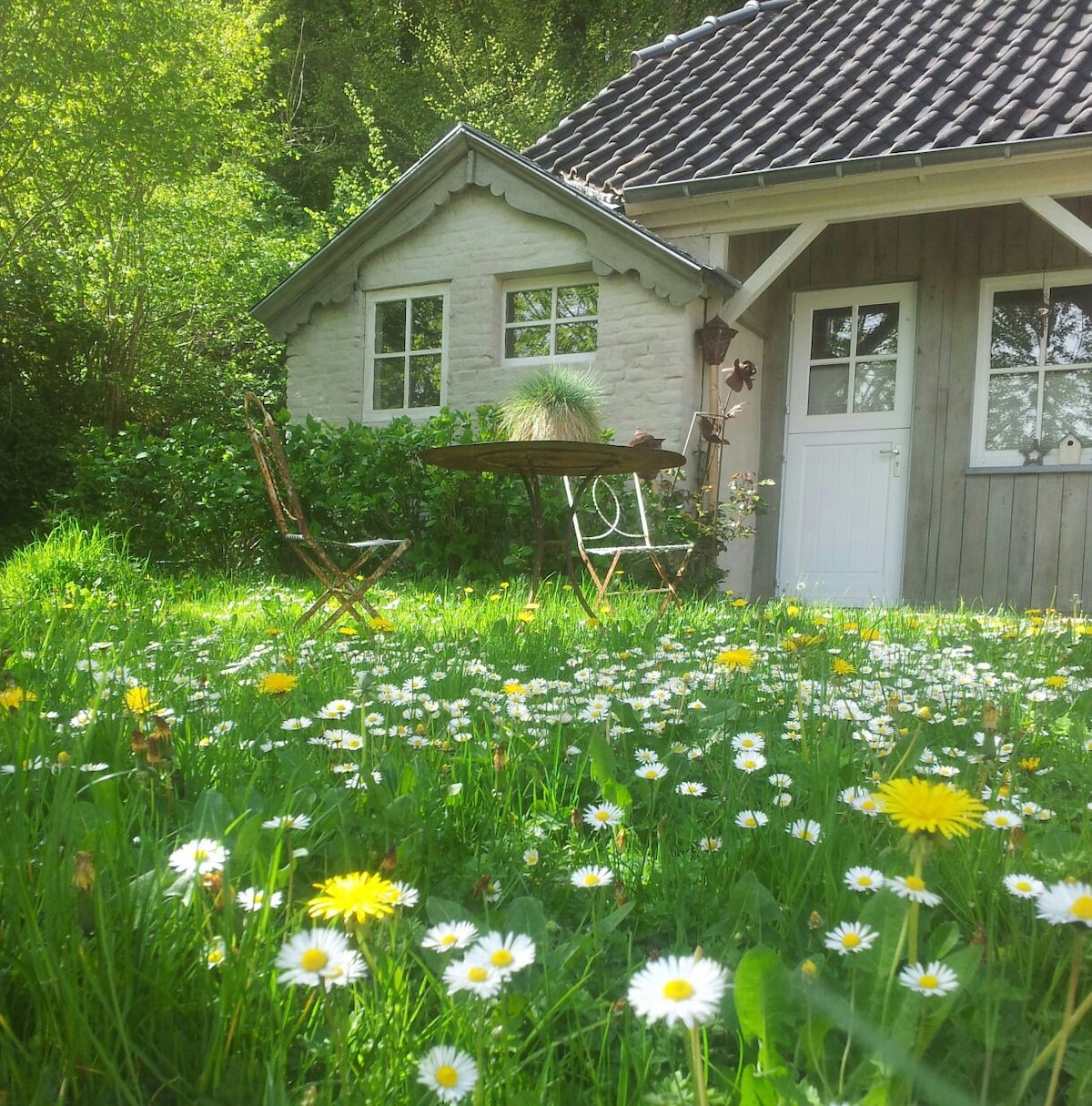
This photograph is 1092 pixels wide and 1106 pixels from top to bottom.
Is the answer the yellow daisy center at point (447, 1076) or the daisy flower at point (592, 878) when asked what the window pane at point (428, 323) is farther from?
the yellow daisy center at point (447, 1076)

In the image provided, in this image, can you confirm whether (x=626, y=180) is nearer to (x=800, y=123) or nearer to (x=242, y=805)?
(x=800, y=123)

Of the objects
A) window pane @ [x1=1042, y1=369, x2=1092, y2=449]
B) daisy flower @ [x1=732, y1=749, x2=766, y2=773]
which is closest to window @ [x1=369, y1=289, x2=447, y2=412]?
window pane @ [x1=1042, y1=369, x2=1092, y2=449]

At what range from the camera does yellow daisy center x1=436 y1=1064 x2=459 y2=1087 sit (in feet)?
2.22

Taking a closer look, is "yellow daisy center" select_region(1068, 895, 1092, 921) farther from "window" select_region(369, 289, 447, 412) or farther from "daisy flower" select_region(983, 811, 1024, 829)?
"window" select_region(369, 289, 447, 412)

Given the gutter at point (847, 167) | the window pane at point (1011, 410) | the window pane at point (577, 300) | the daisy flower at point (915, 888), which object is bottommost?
the daisy flower at point (915, 888)

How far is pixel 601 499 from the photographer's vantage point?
22.2 feet

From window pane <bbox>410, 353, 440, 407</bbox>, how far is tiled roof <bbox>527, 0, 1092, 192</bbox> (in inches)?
80.6

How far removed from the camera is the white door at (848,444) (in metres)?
7.63

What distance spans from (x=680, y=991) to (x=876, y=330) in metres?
7.93

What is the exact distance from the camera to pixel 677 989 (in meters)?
0.58

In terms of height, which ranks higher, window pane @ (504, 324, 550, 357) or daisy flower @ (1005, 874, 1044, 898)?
window pane @ (504, 324, 550, 357)

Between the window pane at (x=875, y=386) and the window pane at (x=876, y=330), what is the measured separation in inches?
2.4

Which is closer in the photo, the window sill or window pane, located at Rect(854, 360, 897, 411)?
the window sill

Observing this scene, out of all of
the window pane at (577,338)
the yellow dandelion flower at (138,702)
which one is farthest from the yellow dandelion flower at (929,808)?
the window pane at (577,338)
